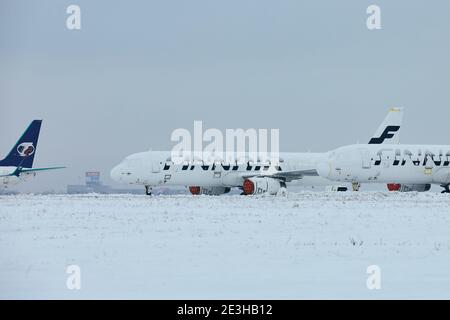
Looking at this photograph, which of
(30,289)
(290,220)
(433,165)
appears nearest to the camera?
(30,289)

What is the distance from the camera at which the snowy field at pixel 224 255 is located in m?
14.2

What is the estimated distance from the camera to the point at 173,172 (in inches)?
2281

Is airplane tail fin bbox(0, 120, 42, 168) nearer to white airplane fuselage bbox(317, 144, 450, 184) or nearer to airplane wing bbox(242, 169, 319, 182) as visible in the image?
airplane wing bbox(242, 169, 319, 182)

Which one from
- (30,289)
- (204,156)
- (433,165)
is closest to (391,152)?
(433,165)

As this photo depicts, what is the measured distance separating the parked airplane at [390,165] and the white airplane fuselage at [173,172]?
17.2 feet

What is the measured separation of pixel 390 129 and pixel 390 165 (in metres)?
18.8

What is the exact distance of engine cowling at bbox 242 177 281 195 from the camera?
57.0 meters

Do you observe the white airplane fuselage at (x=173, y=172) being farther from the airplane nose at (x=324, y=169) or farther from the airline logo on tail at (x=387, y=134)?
the airline logo on tail at (x=387, y=134)

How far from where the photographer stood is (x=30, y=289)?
13953 millimetres

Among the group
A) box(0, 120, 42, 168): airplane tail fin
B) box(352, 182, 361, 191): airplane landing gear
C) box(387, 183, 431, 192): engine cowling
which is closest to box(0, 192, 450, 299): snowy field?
box(352, 182, 361, 191): airplane landing gear

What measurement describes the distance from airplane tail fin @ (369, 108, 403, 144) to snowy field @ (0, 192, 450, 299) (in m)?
48.8

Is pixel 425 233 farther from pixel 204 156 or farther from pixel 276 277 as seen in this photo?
pixel 204 156
